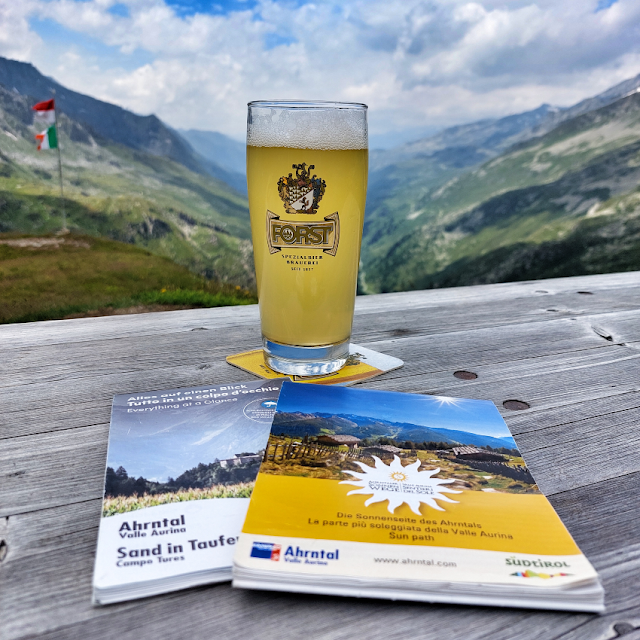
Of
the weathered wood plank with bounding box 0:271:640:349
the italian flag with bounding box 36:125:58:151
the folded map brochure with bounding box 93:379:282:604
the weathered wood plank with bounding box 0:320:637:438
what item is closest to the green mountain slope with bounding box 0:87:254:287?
the italian flag with bounding box 36:125:58:151

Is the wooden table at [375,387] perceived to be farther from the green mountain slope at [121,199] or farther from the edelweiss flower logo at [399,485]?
the green mountain slope at [121,199]

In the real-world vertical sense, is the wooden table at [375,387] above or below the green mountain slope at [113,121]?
below

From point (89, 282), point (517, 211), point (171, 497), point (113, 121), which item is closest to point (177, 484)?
point (171, 497)

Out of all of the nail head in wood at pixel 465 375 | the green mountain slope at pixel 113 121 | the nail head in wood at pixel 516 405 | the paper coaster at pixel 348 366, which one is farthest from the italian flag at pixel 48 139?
the nail head in wood at pixel 516 405

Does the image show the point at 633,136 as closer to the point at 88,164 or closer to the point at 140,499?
the point at 88,164

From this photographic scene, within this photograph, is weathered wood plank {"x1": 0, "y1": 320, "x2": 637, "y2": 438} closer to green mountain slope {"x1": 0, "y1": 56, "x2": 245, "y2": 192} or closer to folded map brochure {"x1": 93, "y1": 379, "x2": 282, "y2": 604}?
folded map brochure {"x1": 93, "y1": 379, "x2": 282, "y2": 604}

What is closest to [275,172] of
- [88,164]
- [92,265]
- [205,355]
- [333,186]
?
[333,186]
